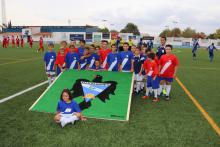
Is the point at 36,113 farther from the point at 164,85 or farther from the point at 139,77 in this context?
the point at 164,85

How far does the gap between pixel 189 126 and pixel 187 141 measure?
0.84 metres

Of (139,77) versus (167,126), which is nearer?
(167,126)

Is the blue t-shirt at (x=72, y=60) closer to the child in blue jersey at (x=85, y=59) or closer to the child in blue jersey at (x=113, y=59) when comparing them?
the child in blue jersey at (x=85, y=59)

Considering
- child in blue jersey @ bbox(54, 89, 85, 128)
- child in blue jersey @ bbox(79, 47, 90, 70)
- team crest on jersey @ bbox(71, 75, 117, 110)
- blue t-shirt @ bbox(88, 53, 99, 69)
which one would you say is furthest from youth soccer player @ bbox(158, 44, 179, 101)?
child in blue jersey @ bbox(54, 89, 85, 128)

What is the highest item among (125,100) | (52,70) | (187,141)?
(52,70)

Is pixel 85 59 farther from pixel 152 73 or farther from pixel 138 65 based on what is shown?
pixel 152 73

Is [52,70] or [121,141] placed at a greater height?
[52,70]

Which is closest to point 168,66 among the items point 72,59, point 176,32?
point 72,59

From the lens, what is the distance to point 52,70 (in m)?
8.41

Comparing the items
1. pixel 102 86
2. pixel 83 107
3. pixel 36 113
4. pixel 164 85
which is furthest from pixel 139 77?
pixel 36 113

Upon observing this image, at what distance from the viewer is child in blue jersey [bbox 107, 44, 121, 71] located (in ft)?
26.1

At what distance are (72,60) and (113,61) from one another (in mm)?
1365

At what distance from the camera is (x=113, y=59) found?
7984 mm

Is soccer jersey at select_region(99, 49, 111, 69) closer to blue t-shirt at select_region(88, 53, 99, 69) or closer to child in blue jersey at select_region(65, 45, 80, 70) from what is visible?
blue t-shirt at select_region(88, 53, 99, 69)
